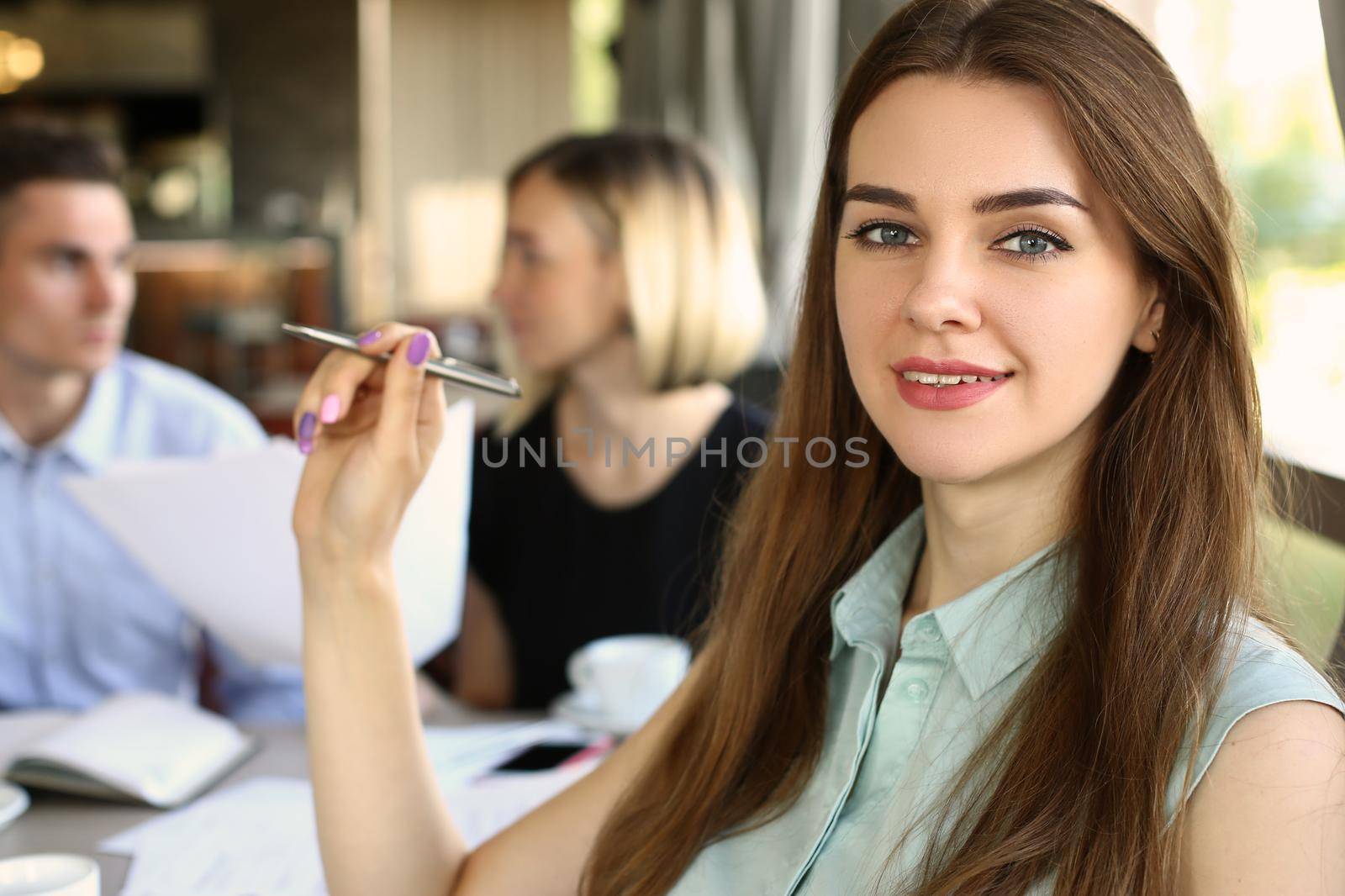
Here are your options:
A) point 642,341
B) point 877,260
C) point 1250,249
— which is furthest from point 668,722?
point 642,341

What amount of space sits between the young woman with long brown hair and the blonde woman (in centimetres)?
95

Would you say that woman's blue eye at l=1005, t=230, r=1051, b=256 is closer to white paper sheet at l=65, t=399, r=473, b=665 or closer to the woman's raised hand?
the woman's raised hand

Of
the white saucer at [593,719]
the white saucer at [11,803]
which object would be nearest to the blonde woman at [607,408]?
the white saucer at [593,719]

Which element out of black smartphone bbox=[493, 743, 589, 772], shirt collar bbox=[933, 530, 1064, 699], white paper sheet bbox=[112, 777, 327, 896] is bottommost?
white paper sheet bbox=[112, 777, 327, 896]

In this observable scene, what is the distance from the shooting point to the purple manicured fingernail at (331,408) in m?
1.09

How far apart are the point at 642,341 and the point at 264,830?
1107 millimetres

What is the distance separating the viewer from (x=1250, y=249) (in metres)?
0.96

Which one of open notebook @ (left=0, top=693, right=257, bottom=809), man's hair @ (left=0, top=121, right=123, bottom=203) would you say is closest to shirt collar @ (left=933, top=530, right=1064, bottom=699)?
open notebook @ (left=0, top=693, right=257, bottom=809)

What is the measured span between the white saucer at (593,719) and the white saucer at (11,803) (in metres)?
0.57

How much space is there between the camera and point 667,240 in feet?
7.05

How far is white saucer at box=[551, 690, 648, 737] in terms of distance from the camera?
1.42 meters

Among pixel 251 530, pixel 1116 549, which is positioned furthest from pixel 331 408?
pixel 1116 549

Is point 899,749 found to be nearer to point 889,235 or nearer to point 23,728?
point 889,235

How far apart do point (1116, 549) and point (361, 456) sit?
0.65 meters
